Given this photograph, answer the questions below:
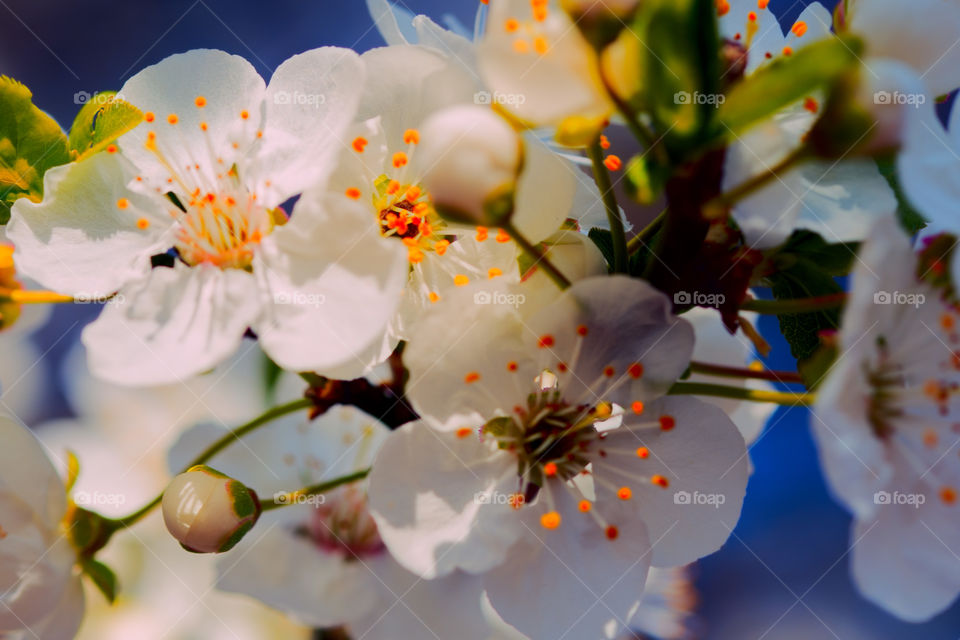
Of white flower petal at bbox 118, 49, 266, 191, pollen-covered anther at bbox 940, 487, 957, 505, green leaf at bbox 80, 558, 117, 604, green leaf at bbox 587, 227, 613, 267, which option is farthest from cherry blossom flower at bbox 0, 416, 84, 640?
pollen-covered anther at bbox 940, 487, 957, 505

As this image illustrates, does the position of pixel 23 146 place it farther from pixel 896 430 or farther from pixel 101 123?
pixel 896 430

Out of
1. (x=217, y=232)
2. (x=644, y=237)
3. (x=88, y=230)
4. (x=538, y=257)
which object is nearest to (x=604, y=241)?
(x=644, y=237)

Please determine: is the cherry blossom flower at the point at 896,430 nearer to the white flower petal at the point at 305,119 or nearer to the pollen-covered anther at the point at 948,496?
the pollen-covered anther at the point at 948,496

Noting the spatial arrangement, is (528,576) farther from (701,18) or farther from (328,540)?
(328,540)

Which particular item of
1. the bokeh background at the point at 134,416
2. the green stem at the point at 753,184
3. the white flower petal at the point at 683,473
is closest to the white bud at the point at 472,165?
the green stem at the point at 753,184

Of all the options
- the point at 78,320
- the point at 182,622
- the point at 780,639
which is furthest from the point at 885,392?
the point at 780,639
